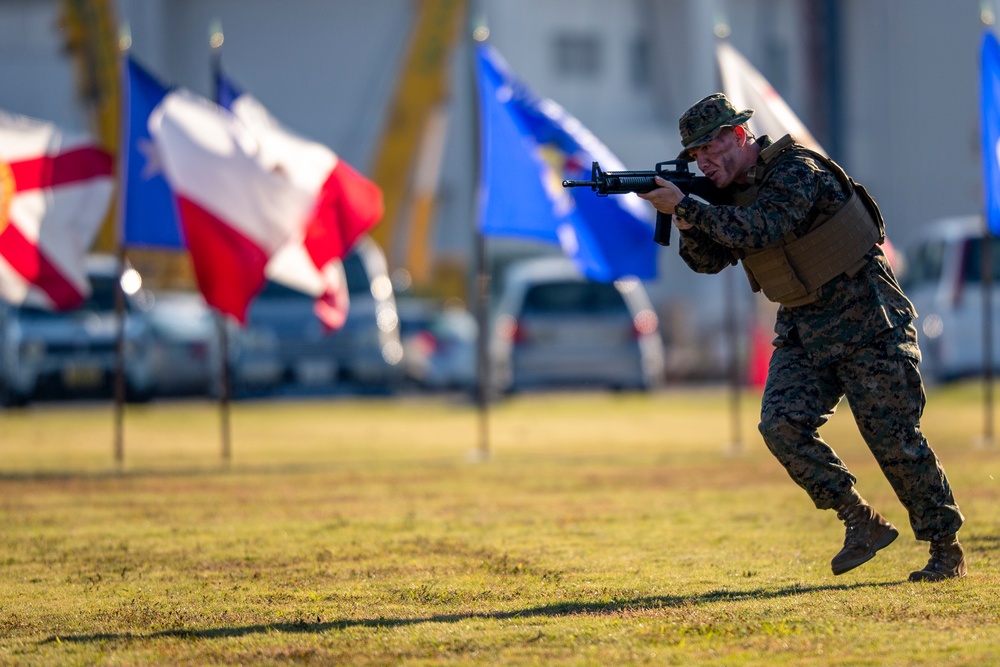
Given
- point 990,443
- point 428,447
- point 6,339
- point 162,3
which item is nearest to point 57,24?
point 162,3

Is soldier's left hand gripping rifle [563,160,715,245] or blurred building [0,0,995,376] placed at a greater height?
blurred building [0,0,995,376]

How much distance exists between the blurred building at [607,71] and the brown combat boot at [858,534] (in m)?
32.9

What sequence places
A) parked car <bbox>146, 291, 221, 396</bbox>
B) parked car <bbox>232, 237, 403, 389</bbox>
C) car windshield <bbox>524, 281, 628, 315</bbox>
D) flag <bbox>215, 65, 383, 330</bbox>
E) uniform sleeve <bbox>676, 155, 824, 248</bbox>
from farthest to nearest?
parked car <bbox>146, 291, 221, 396</bbox>, car windshield <bbox>524, 281, 628, 315</bbox>, parked car <bbox>232, 237, 403, 389</bbox>, flag <bbox>215, 65, 383, 330</bbox>, uniform sleeve <bbox>676, 155, 824, 248</bbox>

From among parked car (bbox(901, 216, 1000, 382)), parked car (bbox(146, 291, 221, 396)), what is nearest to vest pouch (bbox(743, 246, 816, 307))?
parked car (bbox(901, 216, 1000, 382))

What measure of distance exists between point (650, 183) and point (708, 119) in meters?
0.31

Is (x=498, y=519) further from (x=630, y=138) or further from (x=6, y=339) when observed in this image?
(x=630, y=138)

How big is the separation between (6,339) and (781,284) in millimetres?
15198

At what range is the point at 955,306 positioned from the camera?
20.5m

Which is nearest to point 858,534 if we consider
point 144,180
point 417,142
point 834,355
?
point 834,355

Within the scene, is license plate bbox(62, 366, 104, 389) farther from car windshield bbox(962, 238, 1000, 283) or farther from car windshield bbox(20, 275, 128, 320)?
car windshield bbox(962, 238, 1000, 283)

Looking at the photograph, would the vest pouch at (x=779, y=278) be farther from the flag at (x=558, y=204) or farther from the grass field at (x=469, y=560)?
the flag at (x=558, y=204)

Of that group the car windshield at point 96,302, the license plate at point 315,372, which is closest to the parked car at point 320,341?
the license plate at point 315,372

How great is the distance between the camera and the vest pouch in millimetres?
6215

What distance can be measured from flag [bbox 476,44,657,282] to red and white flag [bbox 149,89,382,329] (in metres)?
0.99
